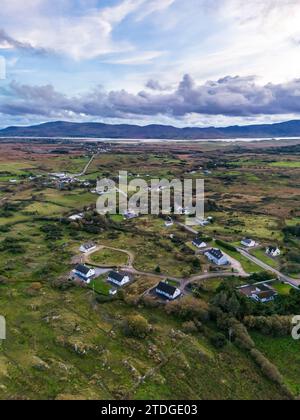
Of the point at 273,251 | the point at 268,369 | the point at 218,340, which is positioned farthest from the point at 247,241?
the point at 268,369

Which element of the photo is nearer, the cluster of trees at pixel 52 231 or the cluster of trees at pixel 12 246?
the cluster of trees at pixel 12 246

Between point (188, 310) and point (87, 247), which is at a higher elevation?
point (87, 247)

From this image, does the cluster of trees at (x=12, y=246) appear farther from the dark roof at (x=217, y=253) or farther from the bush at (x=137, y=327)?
the dark roof at (x=217, y=253)

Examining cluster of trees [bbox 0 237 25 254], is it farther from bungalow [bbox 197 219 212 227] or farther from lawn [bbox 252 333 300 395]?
lawn [bbox 252 333 300 395]

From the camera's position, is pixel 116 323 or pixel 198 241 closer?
pixel 116 323

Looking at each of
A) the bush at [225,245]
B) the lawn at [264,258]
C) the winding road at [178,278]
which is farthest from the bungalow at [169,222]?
the lawn at [264,258]

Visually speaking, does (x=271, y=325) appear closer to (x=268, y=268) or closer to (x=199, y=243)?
(x=268, y=268)
